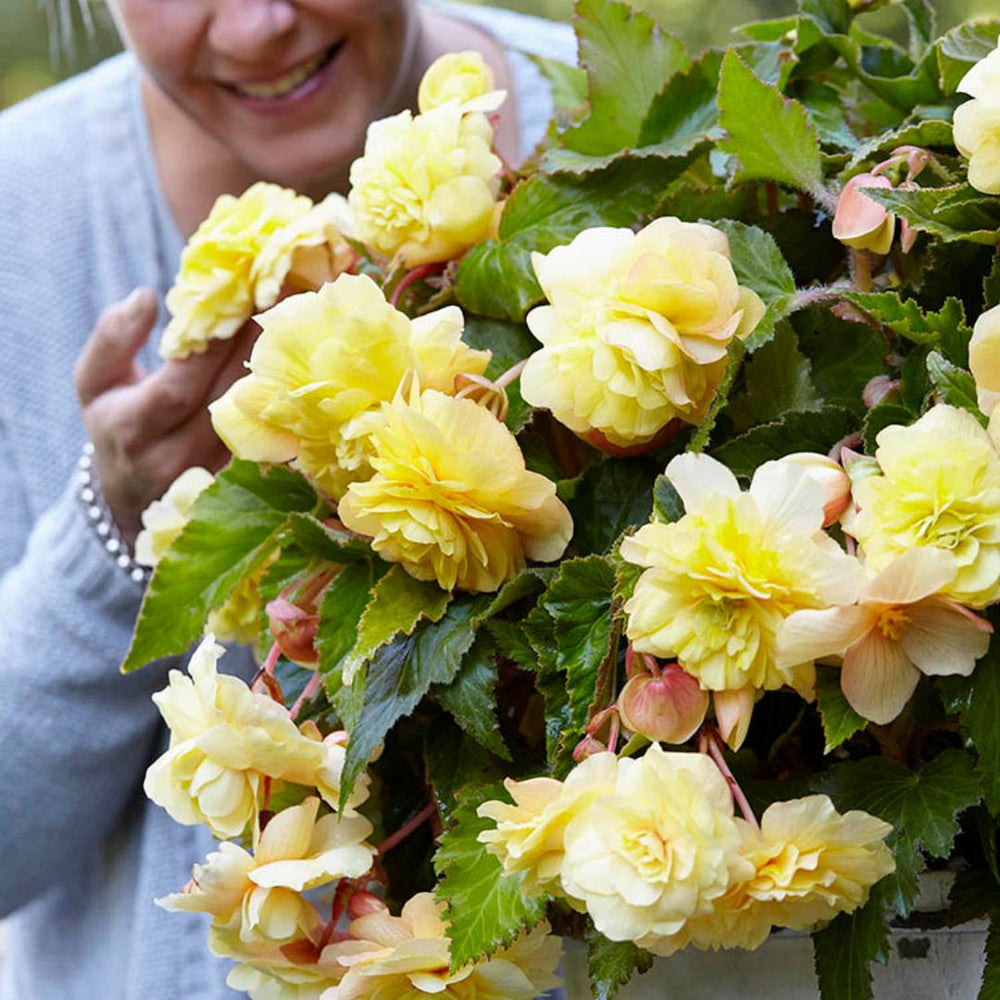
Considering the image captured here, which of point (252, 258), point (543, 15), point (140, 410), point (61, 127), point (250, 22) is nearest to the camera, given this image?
point (252, 258)

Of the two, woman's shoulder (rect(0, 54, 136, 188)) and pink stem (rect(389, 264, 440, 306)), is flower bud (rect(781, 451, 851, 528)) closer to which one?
pink stem (rect(389, 264, 440, 306))

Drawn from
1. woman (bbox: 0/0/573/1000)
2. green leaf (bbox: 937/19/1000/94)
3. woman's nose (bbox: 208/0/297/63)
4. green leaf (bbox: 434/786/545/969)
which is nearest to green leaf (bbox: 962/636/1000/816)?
green leaf (bbox: 434/786/545/969)

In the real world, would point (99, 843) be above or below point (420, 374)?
below

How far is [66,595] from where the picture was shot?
78cm

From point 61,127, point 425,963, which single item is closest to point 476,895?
point 425,963

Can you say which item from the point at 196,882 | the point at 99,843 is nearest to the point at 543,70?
the point at 196,882

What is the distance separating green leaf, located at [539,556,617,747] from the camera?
352 millimetres

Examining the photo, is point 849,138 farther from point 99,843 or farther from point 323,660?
point 99,843

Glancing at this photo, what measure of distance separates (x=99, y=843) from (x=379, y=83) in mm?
520

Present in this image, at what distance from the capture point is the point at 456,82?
1.53ft

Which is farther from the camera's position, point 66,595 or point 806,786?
point 66,595

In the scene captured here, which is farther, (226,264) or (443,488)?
(226,264)

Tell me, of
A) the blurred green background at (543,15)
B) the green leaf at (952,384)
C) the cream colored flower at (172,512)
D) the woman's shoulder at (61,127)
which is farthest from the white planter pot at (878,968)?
the blurred green background at (543,15)

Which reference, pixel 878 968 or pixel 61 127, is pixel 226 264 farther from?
pixel 61 127
